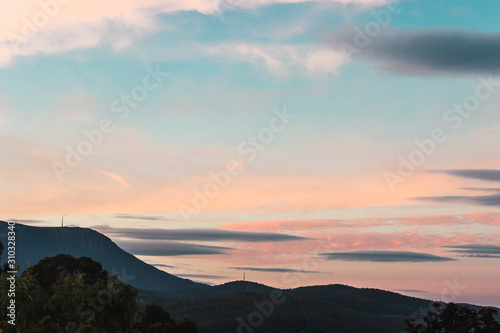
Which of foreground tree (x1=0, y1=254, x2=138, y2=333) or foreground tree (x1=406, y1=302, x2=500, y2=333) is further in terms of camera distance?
foreground tree (x1=406, y1=302, x2=500, y2=333)

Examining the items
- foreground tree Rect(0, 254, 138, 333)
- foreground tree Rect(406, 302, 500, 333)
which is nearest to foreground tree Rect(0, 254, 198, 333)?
foreground tree Rect(0, 254, 138, 333)

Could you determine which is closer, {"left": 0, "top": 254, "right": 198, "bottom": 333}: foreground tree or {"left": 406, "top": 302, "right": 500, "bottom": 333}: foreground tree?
{"left": 0, "top": 254, "right": 198, "bottom": 333}: foreground tree

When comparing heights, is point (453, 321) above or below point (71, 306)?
below

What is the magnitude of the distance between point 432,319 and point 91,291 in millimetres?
39071

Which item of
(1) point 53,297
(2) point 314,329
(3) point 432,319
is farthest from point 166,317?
(1) point 53,297

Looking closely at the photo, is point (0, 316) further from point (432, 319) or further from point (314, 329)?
point (432, 319)

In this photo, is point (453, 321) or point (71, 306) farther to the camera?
point (453, 321)

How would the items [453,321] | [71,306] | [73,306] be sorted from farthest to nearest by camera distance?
1. [453,321]
2. [73,306]
3. [71,306]

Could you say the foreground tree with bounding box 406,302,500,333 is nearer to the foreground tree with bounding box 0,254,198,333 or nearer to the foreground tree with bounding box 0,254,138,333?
the foreground tree with bounding box 0,254,198,333

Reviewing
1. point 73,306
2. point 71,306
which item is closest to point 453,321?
point 73,306

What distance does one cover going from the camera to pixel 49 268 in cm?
9512

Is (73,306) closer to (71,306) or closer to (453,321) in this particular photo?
(71,306)

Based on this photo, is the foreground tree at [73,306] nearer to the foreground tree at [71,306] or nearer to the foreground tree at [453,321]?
the foreground tree at [71,306]

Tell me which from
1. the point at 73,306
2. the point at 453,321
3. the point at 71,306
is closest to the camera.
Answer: the point at 71,306
